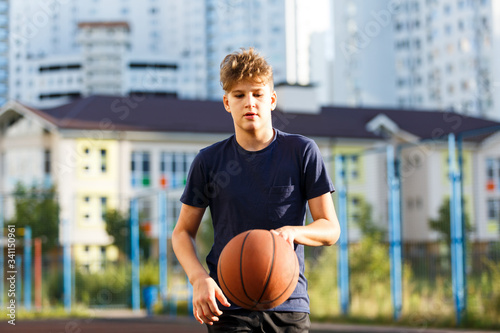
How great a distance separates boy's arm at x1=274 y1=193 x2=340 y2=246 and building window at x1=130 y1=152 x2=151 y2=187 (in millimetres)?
44233

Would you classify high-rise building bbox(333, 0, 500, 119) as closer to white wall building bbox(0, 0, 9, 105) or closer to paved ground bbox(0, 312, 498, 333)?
white wall building bbox(0, 0, 9, 105)

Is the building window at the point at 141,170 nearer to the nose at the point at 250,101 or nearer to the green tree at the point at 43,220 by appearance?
the green tree at the point at 43,220

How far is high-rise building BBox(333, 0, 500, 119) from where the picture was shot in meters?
98.1

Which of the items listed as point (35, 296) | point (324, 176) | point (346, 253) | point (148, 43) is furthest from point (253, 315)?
point (148, 43)

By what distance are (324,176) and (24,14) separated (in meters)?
134

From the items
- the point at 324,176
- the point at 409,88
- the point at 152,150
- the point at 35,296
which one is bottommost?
the point at 35,296

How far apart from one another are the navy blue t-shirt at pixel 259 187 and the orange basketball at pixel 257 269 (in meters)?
0.16

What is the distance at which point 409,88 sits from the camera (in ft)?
353

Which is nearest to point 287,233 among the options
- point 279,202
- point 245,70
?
point 279,202

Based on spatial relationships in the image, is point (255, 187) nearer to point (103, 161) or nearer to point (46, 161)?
point (103, 161)

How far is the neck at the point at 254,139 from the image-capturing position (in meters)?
3.81

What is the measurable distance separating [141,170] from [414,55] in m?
66.1

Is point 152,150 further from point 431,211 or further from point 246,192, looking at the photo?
point 246,192

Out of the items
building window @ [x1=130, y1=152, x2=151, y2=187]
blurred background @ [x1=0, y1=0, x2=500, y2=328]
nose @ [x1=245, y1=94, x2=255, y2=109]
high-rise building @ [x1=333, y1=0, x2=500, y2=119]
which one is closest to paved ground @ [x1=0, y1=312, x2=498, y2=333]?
blurred background @ [x1=0, y1=0, x2=500, y2=328]
